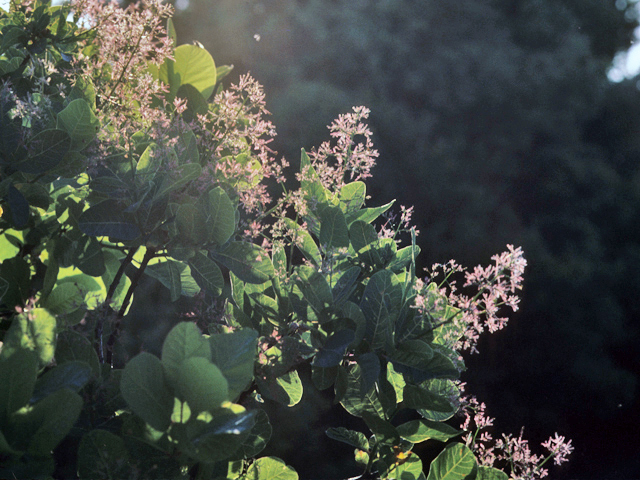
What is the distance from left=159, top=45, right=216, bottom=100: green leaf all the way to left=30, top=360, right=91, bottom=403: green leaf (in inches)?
28.3

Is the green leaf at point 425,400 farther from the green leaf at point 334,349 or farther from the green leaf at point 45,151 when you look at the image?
the green leaf at point 45,151

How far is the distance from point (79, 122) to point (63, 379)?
40 cm

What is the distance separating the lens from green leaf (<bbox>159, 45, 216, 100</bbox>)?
3.87 feet

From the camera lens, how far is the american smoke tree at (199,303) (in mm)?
602

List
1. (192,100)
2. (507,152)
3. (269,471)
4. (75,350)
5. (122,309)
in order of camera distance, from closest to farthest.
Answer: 1. (75,350)
2. (269,471)
3. (122,309)
4. (192,100)
5. (507,152)

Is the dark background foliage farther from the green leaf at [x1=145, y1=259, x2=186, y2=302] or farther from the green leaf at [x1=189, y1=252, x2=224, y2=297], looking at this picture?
the green leaf at [x1=189, y1=252, x2=224, y2=297]

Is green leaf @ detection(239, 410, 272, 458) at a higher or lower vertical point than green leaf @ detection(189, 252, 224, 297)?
lower

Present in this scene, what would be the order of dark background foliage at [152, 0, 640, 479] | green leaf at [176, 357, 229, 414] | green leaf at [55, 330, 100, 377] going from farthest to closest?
dark background foliage at [152, 0, 640, 479], green leaf at [55, 330, 100, 377], green leaf at [176, 357, 229, 414]

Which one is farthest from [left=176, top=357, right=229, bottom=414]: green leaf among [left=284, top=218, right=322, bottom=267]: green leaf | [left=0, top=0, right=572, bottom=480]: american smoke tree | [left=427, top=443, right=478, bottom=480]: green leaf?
[left=427, top=443, right=478, bottom=480]: green leaf

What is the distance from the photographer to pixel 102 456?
0.64 meters

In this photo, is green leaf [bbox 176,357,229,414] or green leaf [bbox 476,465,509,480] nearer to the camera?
green leaf [bbox 176,357,229,414]

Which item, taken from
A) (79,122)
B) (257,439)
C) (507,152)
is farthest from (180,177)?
(507,152)

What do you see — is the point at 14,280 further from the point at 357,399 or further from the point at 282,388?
the point at 357,399

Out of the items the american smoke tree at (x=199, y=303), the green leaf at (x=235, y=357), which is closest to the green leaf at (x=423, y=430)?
the american smoke tree at (x=199, y=303)
